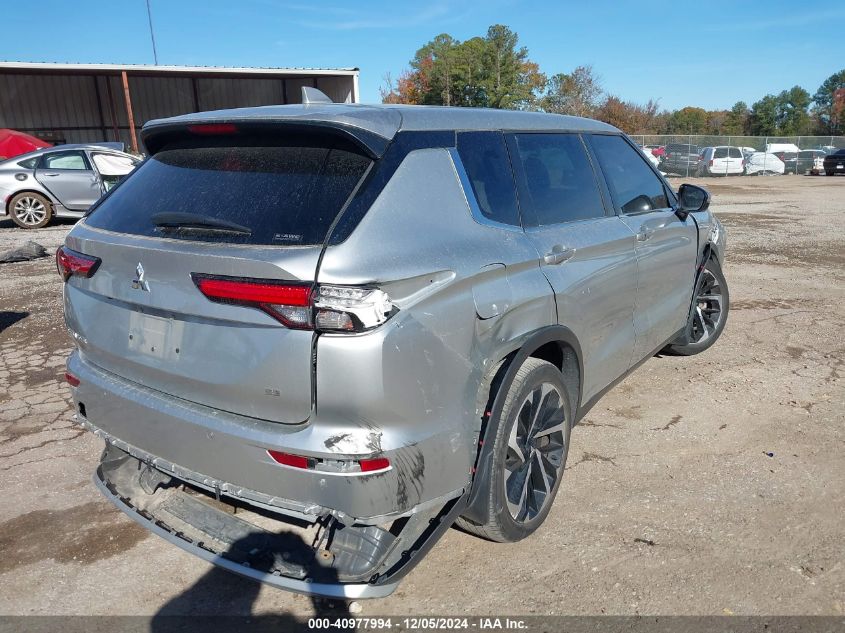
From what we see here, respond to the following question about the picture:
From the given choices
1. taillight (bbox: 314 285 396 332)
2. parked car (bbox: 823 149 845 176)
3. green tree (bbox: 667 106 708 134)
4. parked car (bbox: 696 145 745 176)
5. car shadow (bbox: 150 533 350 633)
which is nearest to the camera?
taillight (bbox: 314 285 396 332)

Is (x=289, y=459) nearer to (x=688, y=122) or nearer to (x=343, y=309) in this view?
(x=343, y=309)

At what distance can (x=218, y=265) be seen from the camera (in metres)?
2.18

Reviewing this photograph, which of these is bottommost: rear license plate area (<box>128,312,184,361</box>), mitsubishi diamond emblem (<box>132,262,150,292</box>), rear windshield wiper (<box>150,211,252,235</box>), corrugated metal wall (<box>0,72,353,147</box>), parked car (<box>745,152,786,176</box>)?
parked car (<box>745,152,786,176</box>)

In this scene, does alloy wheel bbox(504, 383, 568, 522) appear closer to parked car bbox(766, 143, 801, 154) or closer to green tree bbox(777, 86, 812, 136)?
parked car bbox(766, 143, 801, 154)

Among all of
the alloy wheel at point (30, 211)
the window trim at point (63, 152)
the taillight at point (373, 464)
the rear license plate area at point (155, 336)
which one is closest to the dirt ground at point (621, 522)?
the taillight at point (373, 464)

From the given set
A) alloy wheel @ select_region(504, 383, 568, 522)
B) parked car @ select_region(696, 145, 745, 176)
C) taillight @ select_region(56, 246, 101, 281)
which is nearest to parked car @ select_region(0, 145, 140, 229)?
taillight @ select_region(56, 246, 101, 281)

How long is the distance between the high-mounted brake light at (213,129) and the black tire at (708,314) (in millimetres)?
3955

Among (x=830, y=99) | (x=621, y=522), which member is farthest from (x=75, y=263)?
(x=830, y=99)

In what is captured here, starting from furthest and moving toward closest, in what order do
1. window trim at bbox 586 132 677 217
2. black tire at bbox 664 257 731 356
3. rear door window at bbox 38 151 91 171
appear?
1. rear door window at bbox 38 151 91 171
2. black tire at bbox 664 257 731 356
3. window trim at bbox 586 132 677 217

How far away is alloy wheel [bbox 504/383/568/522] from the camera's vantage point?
2.82 metres

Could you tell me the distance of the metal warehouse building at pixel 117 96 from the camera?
29484mm

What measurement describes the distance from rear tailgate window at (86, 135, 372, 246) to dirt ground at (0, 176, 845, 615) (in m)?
1.45

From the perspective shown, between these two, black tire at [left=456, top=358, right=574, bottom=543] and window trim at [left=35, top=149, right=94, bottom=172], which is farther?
window trim at [left=35, top=149, right=94, bottom=172]

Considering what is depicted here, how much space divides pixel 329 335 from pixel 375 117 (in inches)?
34.4
